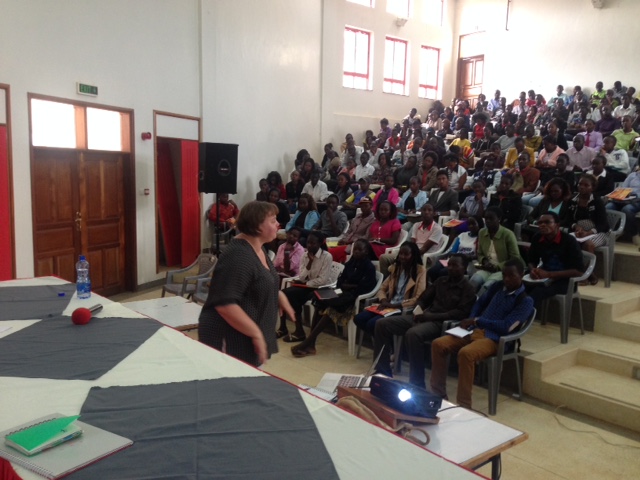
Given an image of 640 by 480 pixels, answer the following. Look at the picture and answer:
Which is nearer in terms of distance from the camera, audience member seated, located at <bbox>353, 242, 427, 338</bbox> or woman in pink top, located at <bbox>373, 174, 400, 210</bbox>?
audience member seated, located at <bbox>353, 242, 427, 338</bbox>

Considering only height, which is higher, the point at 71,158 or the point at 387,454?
the point at 71,158

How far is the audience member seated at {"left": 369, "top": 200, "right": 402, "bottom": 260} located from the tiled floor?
215cm

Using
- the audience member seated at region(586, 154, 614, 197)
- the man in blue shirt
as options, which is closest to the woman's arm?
the man in blue shirt

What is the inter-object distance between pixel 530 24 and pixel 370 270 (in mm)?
10281

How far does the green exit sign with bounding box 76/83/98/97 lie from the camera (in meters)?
6.85

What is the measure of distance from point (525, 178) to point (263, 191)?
15.1 feet

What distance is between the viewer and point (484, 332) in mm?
4293

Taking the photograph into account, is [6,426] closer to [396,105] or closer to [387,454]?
[387,454]

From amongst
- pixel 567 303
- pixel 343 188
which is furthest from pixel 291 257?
pixel 343 188

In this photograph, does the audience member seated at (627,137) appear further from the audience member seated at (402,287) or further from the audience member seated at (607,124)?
the audience member seated at (402,287)

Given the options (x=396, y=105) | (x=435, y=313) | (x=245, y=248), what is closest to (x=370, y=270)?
(x=435, y=313)

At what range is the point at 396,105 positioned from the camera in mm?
13750

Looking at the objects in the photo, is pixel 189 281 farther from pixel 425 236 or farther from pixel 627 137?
pixel 627 137

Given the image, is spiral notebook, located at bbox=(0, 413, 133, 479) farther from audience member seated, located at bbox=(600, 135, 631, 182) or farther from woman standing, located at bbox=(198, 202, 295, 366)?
audience member seated, located at bbox=(600, 135, 631, 182)
